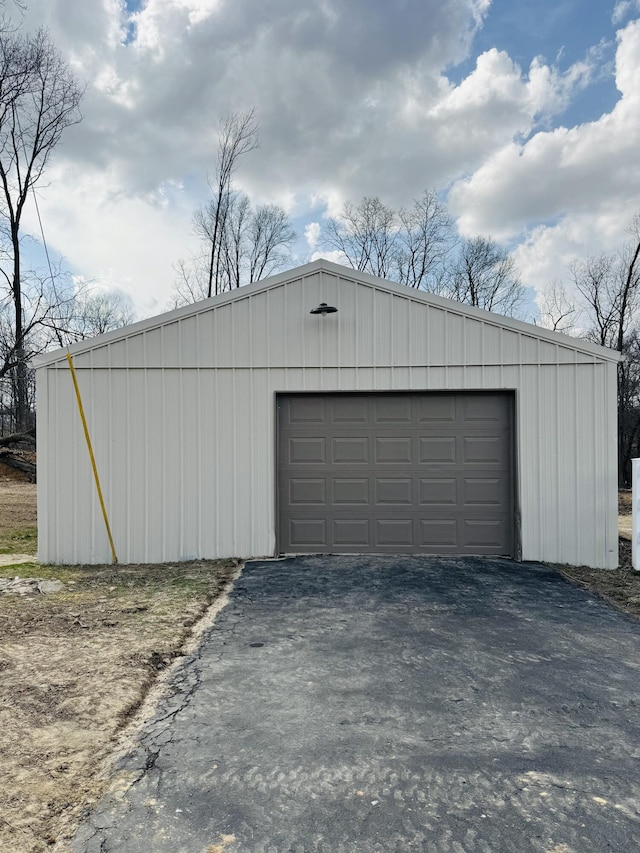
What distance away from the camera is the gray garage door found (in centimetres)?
665

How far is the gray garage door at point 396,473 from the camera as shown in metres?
6.65

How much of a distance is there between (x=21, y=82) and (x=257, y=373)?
42.4ft

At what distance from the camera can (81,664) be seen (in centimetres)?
342

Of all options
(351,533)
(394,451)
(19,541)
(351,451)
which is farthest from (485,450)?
(19,541)

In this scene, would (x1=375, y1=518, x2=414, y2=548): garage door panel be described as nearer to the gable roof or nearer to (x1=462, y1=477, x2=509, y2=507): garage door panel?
(x1=462, y1=477, x2=509, y2=507): garage door panel

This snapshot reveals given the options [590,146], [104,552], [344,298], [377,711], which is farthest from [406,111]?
[377,711]

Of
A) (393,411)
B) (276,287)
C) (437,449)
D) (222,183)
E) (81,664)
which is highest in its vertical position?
(222,183)

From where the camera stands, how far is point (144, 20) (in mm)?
11648

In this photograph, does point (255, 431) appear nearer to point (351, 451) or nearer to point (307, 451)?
point (307, 451)

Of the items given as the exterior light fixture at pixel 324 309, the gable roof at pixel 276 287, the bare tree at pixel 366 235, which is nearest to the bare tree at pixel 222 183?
the bare tree at pixel 366 235

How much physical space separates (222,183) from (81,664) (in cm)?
2138

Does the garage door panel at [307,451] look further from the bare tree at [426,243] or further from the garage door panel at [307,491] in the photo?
the bare tree at [426,243]

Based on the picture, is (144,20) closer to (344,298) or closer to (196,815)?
(344,298)

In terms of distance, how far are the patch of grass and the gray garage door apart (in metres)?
3.82
